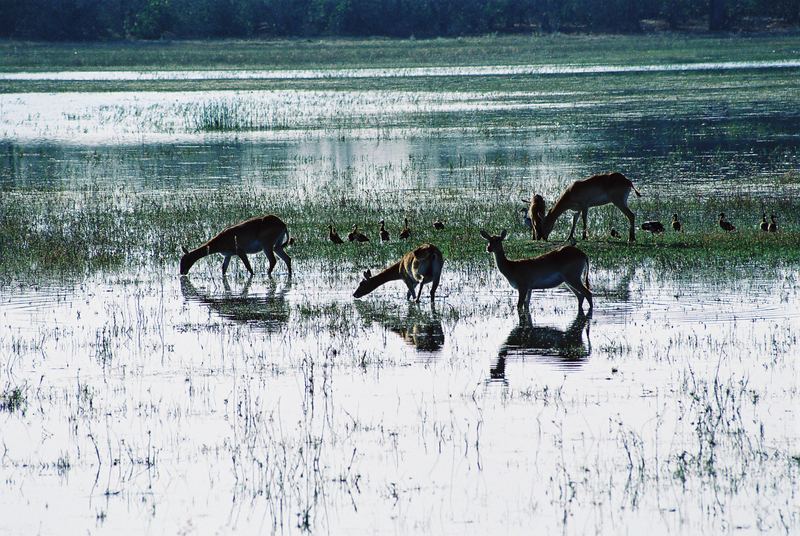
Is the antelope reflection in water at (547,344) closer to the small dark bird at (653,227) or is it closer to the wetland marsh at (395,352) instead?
the wetland marsh at (395,352)

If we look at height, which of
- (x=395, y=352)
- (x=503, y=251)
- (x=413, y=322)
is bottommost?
(x=395, y=352)

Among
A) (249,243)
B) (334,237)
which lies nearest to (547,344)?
(249,243)

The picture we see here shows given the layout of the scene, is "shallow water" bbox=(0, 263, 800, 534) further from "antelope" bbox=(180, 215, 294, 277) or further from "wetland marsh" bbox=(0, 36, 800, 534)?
"antelope" bbox=(180, 215, 294, 277)

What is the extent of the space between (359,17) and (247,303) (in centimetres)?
8544

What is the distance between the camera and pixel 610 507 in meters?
8.15

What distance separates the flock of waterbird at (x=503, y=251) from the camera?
1434 centimetres

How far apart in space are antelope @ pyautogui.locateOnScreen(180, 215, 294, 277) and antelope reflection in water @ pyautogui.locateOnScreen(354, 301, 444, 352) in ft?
8.74

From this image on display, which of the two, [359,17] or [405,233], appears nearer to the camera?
[405,233]

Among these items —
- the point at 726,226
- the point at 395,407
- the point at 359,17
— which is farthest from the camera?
the point at 359,17

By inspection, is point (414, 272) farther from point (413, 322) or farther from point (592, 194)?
point (592, 194)

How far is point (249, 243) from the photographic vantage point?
17625 mm

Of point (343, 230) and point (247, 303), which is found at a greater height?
point (343, 230)

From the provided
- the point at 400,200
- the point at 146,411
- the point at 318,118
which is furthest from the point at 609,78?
the point at 146,411

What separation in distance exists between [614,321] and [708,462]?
4.85 metres
